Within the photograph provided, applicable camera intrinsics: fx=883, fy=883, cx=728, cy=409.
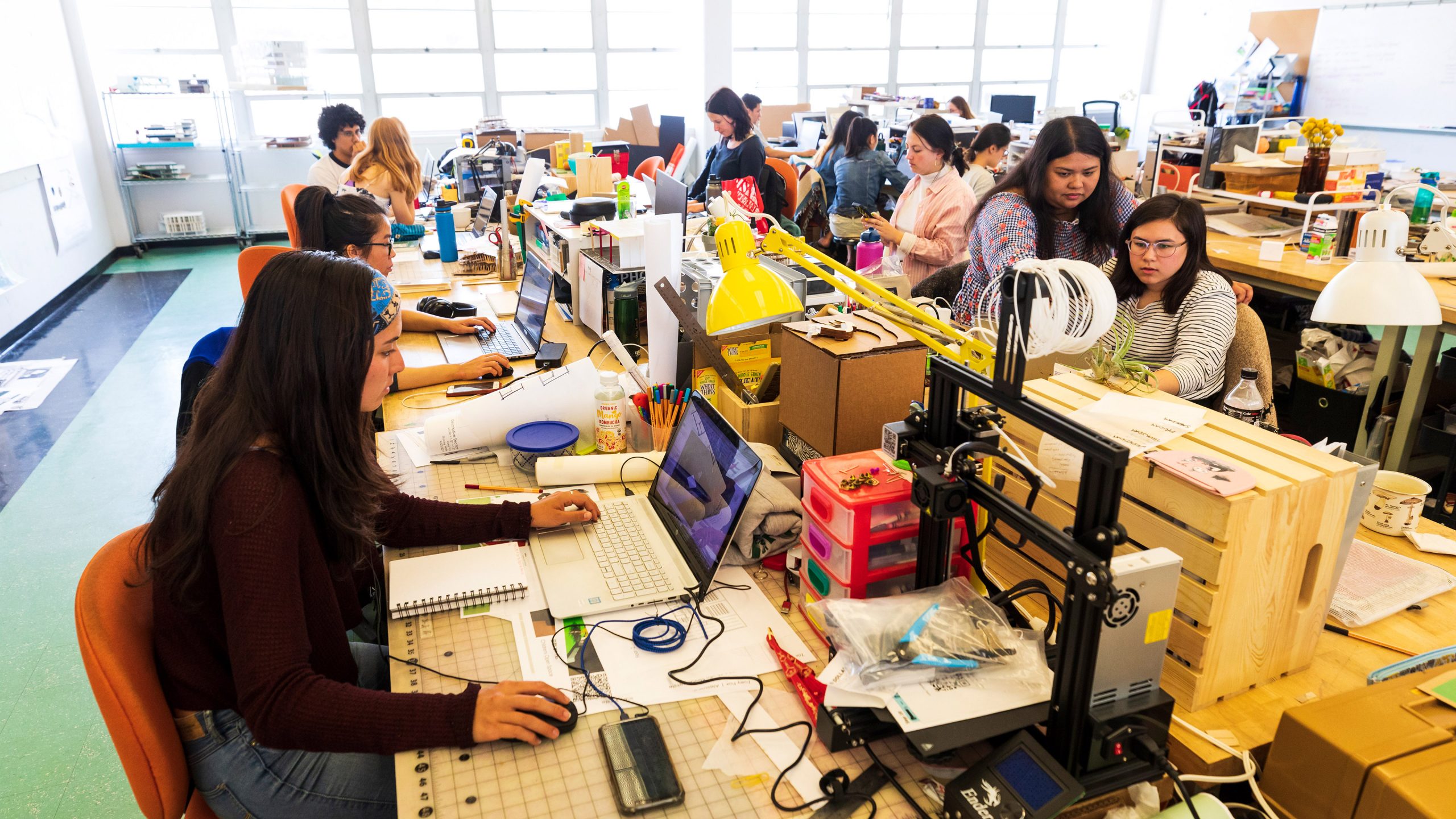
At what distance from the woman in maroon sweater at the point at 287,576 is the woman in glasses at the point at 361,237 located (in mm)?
1129

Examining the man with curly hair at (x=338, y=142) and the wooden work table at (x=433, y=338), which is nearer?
the wooden work table at (x=433, y=338)

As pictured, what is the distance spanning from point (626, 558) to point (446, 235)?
2.91 meters

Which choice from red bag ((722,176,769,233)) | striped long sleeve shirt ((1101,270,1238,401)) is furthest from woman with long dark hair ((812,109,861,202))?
striped long sleeve shirt ((1101,270,1238,401))

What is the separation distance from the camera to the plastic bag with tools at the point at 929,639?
112 centimetres

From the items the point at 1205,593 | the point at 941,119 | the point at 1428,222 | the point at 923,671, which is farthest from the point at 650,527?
the point at 1428,222

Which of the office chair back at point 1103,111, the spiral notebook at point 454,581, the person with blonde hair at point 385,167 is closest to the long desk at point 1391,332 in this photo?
the spiral notebook at point 454,581

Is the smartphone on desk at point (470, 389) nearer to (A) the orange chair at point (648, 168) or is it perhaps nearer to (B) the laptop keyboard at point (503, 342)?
(B) the laptop keyboard at point (503, 342)

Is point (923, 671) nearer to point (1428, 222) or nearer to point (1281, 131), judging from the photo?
point (1428, 222)

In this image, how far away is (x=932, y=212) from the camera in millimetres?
4098

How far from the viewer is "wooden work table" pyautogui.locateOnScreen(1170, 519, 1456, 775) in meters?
1.20

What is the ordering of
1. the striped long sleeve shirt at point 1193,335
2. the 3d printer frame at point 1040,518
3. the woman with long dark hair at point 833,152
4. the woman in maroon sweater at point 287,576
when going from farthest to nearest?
the woman with long dark hair at point 833,152 → the striped long sleeve shirt at point 1193,335 → the woman in maroon sweater at point 287,576 → the 3d printer frame at point 1040,518

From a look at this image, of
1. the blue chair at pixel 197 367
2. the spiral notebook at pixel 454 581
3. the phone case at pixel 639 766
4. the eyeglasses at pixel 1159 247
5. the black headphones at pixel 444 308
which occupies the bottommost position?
the phone case at pixel 639 766

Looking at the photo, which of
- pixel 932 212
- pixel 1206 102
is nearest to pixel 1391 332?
pixel 932 212

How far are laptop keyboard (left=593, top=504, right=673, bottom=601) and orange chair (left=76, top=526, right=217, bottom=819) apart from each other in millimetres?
683
